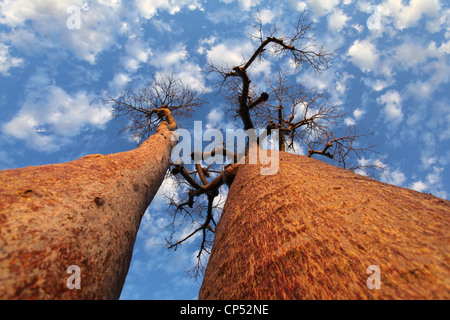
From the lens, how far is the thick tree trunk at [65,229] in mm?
601

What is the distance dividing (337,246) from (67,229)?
3.20ft

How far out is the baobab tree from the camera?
603 millimetres

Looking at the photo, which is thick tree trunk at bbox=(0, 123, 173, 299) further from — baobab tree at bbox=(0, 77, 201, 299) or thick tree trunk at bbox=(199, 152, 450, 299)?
thick tree trunk at bbox=(199, 152, 450, 299)

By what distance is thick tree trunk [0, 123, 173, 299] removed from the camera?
0.60 meters

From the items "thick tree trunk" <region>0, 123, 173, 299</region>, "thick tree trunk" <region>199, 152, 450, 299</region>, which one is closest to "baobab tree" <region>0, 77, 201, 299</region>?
"thick tree trunk" <region>0, 123, 173, 299</region>

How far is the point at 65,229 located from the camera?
2.60 ft

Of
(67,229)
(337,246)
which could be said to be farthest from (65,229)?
(337,246)

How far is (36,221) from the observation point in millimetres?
722

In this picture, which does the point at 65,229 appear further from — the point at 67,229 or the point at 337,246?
the point at 337,246

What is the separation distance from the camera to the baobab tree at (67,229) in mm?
603

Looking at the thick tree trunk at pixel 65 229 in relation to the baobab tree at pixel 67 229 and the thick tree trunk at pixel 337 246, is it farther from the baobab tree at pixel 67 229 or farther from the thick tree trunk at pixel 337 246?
the thick tree trunk at pixel 337 246

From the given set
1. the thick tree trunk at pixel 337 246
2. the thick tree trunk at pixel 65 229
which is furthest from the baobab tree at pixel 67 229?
the thick tree trunk at pixel 337 246
